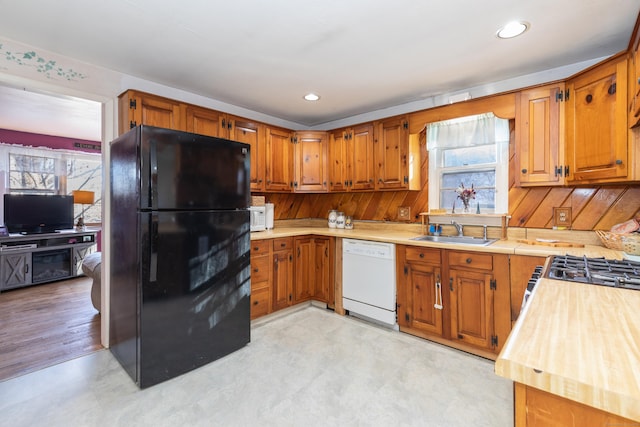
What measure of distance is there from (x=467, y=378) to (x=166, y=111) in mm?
3260

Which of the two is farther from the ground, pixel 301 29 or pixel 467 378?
pixel 301 29

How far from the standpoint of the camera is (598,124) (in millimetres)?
2072

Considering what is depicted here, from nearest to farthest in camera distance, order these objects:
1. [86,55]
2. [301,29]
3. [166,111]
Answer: [301,29] → [86,55] → [166,111]

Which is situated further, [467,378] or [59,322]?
[59,322]

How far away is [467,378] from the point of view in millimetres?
2139

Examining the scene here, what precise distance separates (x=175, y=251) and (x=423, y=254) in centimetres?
203

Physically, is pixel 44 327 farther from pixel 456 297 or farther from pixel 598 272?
pixel 598 272

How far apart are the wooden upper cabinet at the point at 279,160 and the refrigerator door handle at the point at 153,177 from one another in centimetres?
155

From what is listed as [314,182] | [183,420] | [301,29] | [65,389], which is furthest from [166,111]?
[183,420]

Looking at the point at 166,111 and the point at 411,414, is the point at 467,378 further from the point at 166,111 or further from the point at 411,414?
the point at 166,111

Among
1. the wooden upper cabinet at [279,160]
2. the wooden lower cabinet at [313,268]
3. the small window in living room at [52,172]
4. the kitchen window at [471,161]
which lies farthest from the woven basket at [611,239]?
the small window in living room at [52,172]

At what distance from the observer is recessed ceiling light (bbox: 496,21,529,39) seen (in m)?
1.93

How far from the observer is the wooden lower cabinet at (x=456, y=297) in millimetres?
2318

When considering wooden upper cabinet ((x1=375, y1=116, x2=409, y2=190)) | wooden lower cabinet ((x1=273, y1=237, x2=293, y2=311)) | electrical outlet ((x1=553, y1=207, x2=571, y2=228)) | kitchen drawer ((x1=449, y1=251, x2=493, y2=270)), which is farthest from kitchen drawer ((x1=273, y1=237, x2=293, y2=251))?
electrical outlet ((x1=553, y1=207, x2=571, y2=228))
